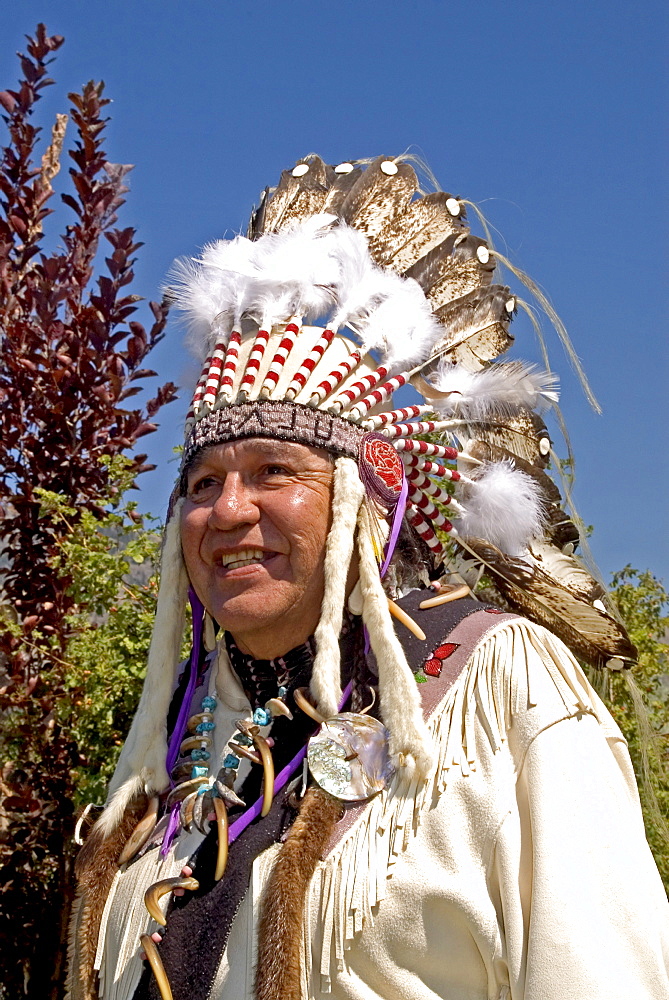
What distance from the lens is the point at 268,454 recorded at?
2.38 metres

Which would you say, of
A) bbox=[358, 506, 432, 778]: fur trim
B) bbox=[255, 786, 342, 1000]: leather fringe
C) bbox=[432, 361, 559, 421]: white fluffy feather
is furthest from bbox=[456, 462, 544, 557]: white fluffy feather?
bbox=[255, 786, 342, 1000]: leather fringe

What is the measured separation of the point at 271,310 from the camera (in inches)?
102

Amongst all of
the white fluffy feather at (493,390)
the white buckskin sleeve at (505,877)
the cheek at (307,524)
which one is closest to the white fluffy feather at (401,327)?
the white fluffy feather at (493,390)

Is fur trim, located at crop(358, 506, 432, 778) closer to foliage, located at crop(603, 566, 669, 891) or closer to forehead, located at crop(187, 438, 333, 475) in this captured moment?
forehead, located at crop(187, 438, 333, 475)

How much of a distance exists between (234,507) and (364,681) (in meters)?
0.48

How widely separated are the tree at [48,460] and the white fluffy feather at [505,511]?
136 centimetres

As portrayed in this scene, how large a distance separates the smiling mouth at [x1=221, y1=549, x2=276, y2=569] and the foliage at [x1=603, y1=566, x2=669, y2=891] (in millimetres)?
1248

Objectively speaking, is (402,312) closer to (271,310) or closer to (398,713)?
(271,310)

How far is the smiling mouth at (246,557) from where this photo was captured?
7.68 ft

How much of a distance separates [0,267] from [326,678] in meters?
2.31

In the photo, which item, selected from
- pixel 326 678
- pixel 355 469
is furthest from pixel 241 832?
pixel 355 469

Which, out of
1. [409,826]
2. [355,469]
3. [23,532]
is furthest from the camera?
[23,532]

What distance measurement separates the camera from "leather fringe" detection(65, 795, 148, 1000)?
2387mm

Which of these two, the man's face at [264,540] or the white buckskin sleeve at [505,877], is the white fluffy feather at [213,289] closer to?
the man's face at [264,540]
